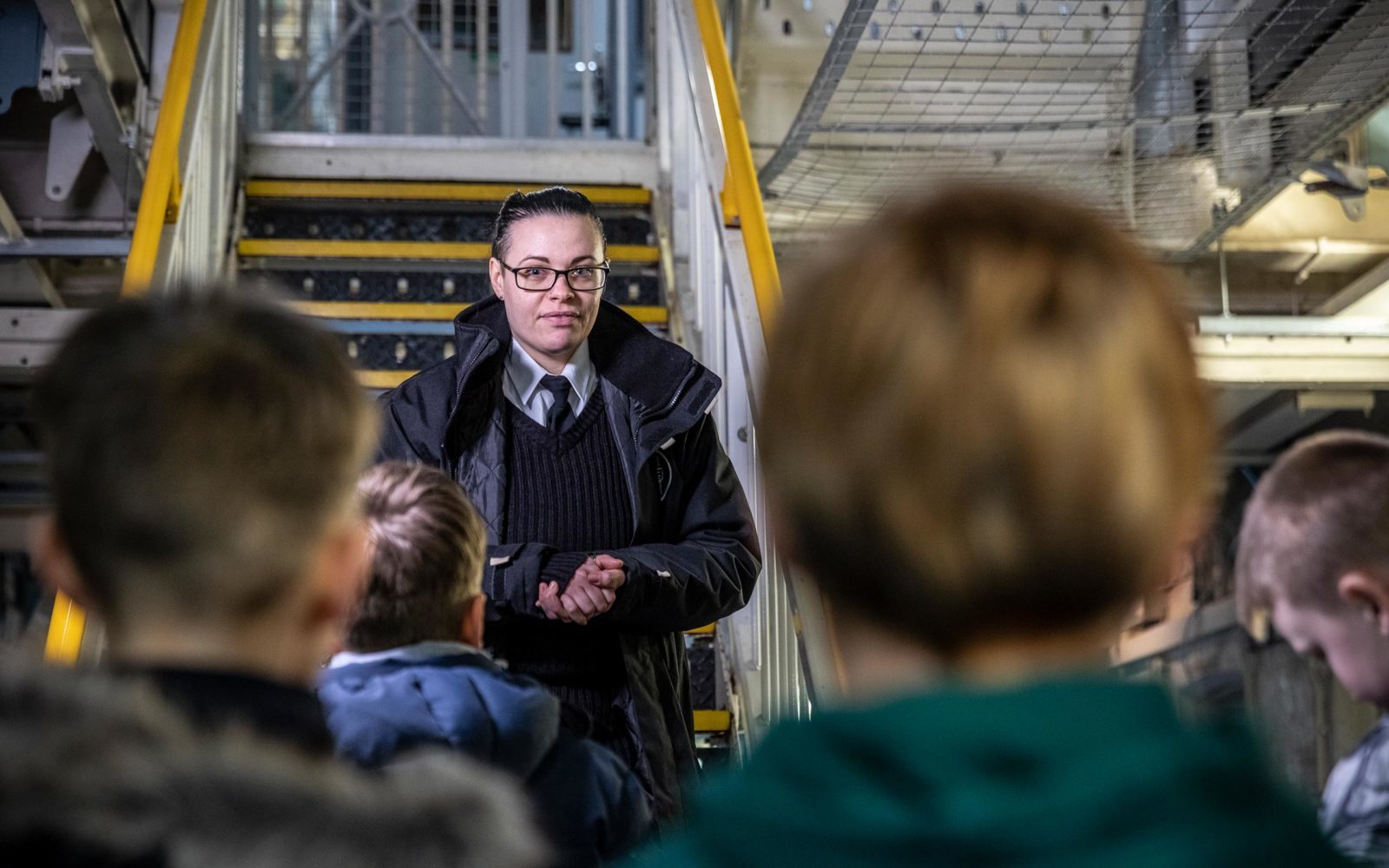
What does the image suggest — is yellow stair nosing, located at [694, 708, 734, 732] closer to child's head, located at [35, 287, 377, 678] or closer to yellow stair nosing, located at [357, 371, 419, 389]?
yellow stair nosing, located at [357, 371, 419, 389]

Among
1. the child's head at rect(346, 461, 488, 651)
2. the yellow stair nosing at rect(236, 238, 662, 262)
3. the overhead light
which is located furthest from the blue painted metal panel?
the overhead light

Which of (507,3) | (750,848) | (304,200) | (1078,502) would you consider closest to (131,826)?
(750,848)

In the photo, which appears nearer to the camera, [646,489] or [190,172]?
[646,489]

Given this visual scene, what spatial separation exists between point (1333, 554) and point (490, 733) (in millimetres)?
942

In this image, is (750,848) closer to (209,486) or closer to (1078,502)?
(1078,502)

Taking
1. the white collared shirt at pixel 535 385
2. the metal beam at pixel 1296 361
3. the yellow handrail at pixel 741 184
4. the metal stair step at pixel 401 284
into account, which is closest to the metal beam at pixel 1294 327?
the metal beam at pixel 1296 361

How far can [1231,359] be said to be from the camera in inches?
232

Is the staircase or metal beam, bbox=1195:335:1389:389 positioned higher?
the staircase

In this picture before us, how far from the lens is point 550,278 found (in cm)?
292

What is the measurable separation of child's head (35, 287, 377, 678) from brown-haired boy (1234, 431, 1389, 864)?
933 mm

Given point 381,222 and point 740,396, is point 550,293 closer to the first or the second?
point 740,396

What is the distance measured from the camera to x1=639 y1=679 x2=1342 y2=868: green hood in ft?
2.48

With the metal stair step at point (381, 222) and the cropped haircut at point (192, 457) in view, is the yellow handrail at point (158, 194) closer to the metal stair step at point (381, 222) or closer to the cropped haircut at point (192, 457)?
the metal stair step at point (381, 222)

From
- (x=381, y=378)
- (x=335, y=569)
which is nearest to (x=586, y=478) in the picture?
(x=335, y=569)
